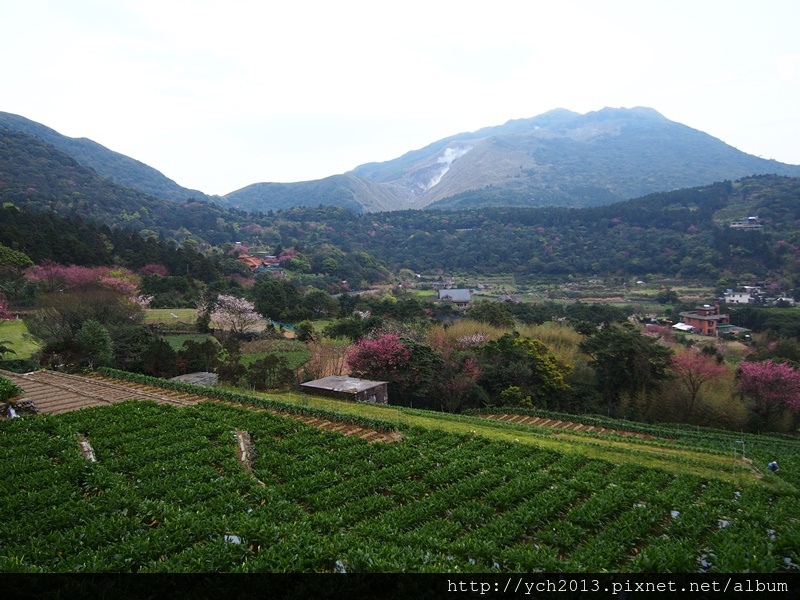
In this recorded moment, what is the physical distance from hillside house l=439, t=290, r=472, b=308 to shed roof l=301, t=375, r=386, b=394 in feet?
115

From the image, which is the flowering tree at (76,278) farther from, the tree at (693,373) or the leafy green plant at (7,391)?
the tree at (693,373)

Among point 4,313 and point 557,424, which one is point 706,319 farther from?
point 4,313

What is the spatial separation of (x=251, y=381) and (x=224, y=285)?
1009 inches

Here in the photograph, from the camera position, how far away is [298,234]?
319ft

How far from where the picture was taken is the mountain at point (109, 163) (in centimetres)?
14488

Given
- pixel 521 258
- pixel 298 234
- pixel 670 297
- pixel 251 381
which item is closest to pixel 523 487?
pixel 251 381

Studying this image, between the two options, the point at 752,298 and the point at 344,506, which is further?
the point at 752,298

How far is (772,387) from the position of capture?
22.8 meters

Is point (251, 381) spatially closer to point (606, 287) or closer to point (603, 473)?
point (603, 473)

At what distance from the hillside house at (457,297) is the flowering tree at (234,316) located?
26.7 metres

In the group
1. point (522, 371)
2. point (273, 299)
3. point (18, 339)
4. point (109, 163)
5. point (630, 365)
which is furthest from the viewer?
point (109, 163)

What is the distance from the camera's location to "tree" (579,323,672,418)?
79.7 ft

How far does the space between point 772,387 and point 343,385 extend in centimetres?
2191

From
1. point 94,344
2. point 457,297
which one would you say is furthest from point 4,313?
point 457,297
